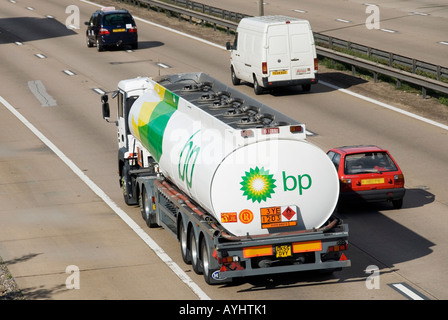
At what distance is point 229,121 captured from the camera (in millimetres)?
17172

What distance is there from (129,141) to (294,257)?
790 cm

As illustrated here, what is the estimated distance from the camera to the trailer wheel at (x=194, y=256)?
17.3m

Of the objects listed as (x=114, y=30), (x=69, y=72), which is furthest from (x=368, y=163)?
(x=114, y=30)

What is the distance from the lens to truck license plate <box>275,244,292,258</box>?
1594 centimetres

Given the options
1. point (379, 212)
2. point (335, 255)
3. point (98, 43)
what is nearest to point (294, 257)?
point (335, 255)

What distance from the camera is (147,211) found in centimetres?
2122

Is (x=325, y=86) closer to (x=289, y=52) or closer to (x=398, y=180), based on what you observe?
(x=289, y=52)

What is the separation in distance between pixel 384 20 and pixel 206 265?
38.2 metres

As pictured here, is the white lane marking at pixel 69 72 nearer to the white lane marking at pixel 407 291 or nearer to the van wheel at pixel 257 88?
the van wheel at pixel 257 88

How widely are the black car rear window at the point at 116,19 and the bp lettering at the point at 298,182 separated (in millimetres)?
33194

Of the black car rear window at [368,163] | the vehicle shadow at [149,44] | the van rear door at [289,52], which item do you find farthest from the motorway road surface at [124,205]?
the vehicle shadow at [149,44]

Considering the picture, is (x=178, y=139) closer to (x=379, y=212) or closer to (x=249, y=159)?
(x=249, y=159)

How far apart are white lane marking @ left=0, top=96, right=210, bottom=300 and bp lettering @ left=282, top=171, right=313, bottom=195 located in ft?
7.33

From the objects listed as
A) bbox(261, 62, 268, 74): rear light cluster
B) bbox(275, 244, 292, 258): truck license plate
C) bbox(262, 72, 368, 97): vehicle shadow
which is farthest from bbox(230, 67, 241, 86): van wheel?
bbox(275, 244, 292, 258): truck license plate
